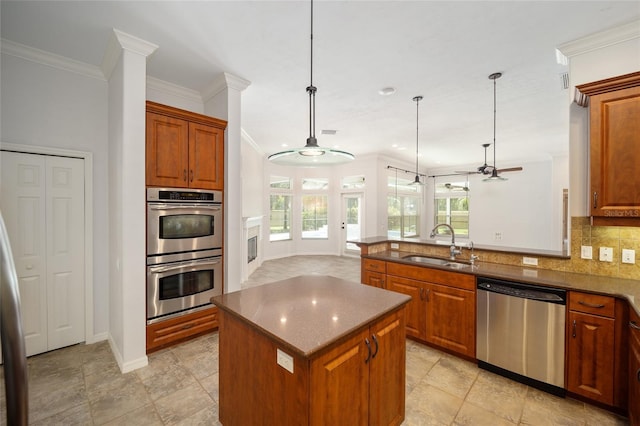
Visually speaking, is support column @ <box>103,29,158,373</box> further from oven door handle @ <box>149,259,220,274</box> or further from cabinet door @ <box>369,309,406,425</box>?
cabinet door @ <box>369,309,406,425</box>

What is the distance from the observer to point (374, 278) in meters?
3.36

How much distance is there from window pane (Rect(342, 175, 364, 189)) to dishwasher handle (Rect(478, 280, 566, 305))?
18.4 feet

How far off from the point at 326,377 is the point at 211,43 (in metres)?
2.88

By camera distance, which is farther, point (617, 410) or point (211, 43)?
point (211, 43)

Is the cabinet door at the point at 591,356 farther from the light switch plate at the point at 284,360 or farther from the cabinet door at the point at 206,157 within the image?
the cabinet door at the point at 206,157

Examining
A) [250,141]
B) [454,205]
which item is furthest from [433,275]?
[454,205]

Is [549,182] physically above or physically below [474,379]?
above

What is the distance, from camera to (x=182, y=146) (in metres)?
2.88

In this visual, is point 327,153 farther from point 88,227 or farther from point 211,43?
point 88,227

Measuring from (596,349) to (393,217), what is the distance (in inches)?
250

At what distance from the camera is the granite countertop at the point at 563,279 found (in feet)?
6.41

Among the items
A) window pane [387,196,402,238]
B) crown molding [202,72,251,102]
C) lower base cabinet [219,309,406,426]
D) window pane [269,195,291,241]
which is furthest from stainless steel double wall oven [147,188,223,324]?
window pane [387,196,402,238]

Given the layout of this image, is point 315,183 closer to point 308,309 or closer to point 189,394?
point 189,394

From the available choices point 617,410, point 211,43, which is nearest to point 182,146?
point 211,43
